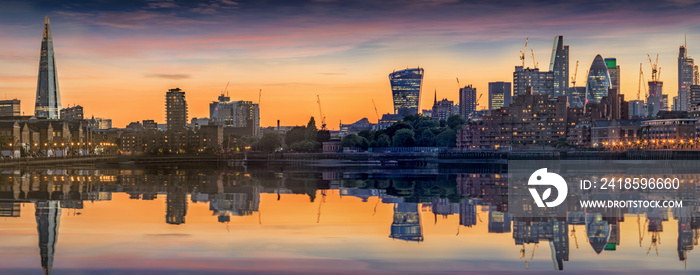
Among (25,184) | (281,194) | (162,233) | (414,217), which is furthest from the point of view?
(25,184)

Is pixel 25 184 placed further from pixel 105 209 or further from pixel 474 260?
pixel 474 260

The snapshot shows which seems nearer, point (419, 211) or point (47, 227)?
point (47, 227)

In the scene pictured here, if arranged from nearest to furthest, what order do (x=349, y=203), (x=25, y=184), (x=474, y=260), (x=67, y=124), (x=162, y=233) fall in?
(x=474, y=260) < (x=162, y=233) < (x=349, y=203) < (x=25, y=184) < (x=67, y=124)

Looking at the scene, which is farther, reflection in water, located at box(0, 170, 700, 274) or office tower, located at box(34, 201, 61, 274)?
reflection in water, located at box(0, 170, 700, 274)

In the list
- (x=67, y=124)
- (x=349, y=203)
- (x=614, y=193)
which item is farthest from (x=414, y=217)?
(x=67, y=124)

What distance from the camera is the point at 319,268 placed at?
23.3 meters

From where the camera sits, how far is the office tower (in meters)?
24.6

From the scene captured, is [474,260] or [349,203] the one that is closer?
[474,260]

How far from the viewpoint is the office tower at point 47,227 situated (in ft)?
80.7

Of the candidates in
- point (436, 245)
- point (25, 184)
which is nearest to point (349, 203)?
point (436, 245)

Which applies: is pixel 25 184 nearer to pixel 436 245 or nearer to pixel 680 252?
pixel 436 245

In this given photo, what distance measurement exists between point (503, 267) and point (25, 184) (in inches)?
1822

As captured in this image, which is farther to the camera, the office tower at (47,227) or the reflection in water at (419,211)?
the reflection in water at (419,211)

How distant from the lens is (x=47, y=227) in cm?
3153
